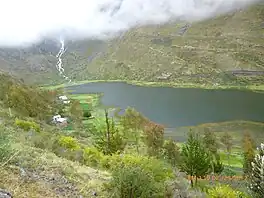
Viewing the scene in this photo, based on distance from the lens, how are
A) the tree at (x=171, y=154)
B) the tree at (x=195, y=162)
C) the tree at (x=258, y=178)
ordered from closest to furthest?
the tree at (x=258, y=178) < the tree at (x=195, y=162) < the tree at (x=171, y=154)

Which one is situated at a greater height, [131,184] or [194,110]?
[131,184]

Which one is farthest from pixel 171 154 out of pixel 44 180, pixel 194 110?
pixel 194 110

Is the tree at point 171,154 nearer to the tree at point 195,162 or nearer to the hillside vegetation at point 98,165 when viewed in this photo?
the hillside vegetation at point 98,165

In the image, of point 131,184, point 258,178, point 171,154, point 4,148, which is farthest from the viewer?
point 171,154

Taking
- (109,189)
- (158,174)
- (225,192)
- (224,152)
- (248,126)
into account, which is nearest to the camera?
(109,189)

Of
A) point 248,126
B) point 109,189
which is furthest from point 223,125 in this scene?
point 109,189

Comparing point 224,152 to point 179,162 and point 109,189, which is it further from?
point 109,189

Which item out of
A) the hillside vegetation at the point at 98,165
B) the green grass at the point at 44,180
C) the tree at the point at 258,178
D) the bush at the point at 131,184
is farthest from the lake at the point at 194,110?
the bush at the point at 131,184

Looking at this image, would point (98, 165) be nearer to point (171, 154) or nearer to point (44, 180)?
point (44, 180)

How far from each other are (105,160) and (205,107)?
347ft

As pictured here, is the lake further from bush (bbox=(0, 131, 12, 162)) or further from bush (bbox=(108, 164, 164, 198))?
bush (bbox=(0, 131, 12, 162))

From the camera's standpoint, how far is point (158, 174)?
22.8 m

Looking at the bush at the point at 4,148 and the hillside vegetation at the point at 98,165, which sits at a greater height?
the bush at the point at 4,148

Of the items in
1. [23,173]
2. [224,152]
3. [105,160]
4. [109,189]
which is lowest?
[224,152]
